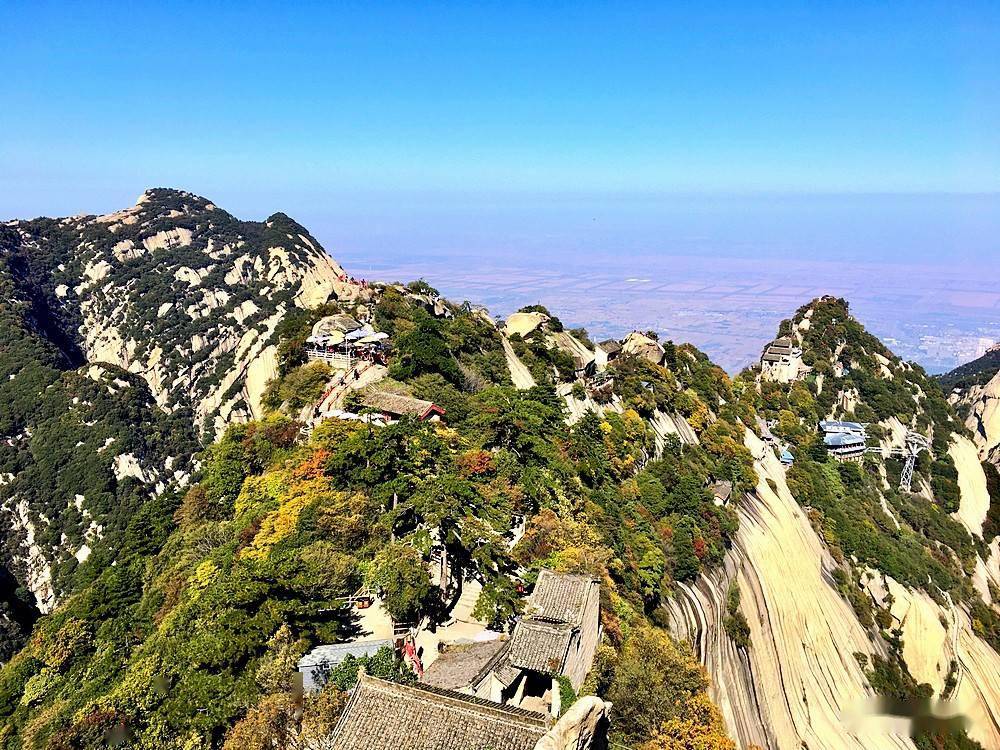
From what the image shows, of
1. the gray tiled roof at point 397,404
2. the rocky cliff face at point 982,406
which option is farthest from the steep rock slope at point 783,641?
the rocky cliff face at point 982,406

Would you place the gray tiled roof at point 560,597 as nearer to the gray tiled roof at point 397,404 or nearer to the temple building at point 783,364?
the gray tiled roof at point 397,404

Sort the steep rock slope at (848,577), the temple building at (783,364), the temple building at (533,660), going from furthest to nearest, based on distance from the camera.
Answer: the temple building at (783,364) < the steep rock slope at (848,577) < the temple building at (533,660)

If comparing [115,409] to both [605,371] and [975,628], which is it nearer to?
[605,371]

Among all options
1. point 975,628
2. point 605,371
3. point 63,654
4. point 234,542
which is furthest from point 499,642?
point 975,628

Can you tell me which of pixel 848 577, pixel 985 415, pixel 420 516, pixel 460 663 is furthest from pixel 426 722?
pixel 985 415

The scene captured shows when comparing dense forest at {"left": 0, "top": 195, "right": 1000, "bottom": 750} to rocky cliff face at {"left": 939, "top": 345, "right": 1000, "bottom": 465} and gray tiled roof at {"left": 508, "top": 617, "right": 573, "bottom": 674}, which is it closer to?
gray tiled roof at {"left": 508, "top": 617, "right": 573, "bottom": 674}

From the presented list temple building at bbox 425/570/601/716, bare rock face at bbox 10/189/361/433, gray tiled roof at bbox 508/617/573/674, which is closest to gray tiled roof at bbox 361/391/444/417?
temple building at bbox 425/570/601/716
